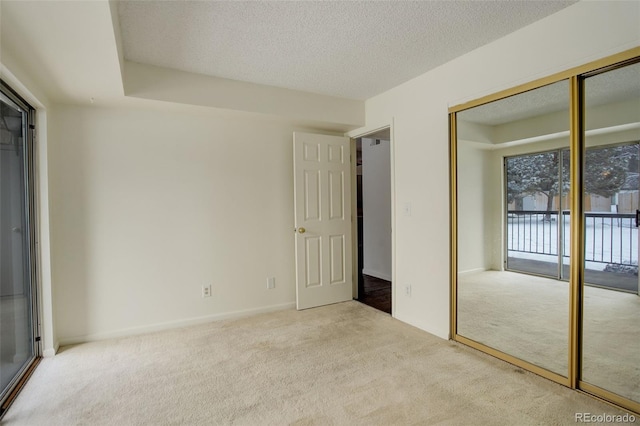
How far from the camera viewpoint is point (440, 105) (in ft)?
9.43

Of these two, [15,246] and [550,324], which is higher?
[15,246]

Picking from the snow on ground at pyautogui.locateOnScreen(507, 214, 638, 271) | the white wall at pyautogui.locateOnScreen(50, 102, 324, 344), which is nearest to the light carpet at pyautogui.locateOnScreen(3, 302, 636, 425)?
the white wall at pyautogui.locateOnScreen(50, 102, 324, 344)

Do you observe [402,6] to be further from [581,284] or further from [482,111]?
[581,284]

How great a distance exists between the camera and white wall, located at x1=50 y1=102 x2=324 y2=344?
2.86 metres

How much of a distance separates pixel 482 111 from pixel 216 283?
9.58 ft

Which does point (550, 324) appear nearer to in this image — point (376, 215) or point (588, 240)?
point (588, 240)

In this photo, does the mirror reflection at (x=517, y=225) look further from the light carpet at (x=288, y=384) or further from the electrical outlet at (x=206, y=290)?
the electrical outlet at (x=206, y=290)

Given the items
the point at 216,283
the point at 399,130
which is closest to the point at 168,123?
the point at 216,283

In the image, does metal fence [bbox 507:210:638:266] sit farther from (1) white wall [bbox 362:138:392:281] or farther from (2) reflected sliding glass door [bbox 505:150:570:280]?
(1) white wall [bbox 362:138:392:281]

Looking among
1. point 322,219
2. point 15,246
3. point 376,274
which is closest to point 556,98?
point 322,219

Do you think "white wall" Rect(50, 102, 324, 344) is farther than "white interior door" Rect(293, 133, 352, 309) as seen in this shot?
No

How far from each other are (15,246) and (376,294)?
3631 millimetres

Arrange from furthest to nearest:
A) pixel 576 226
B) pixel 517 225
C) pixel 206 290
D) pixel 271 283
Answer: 1. pixel 271 283
2. pixel 206 290
3. pixel 517 225
4. pixel 576 226

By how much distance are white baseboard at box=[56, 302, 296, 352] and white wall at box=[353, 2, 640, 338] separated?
1407 mm
